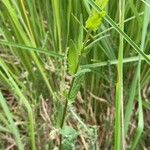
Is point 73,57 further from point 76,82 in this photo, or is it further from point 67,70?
point 67,70

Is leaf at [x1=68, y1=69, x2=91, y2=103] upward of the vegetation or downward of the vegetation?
downward

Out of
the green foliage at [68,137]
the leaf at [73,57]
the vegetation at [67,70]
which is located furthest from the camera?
the vegetation at [67,70]

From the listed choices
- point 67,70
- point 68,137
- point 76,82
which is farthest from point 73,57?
point 67,70

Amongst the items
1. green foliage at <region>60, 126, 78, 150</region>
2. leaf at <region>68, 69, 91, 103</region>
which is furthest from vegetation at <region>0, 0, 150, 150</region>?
leaf at <region>68, 69, 91, 103</region>

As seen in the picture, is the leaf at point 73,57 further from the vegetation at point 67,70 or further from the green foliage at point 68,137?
the vegetation at point 67,70

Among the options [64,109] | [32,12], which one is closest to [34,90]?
[32,12]

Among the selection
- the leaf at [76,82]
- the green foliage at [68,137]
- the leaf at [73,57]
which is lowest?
the green foliage at [68,137]

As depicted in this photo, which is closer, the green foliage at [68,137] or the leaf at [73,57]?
the leaf at [73,57]

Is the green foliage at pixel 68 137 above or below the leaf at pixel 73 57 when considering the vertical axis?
below

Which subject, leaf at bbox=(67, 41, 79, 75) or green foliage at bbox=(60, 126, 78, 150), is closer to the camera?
leaf at bbox=(67, 41, 79, 75)

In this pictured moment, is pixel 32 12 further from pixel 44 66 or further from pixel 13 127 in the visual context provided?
pixel 13 127

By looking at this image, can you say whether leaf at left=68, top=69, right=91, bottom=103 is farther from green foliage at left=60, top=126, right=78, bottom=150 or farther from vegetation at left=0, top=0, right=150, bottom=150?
vegetation at left=0, top=0, right=150, bottom=150

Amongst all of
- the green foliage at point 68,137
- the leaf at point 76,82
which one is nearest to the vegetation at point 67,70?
the green foliage at point 68,137
